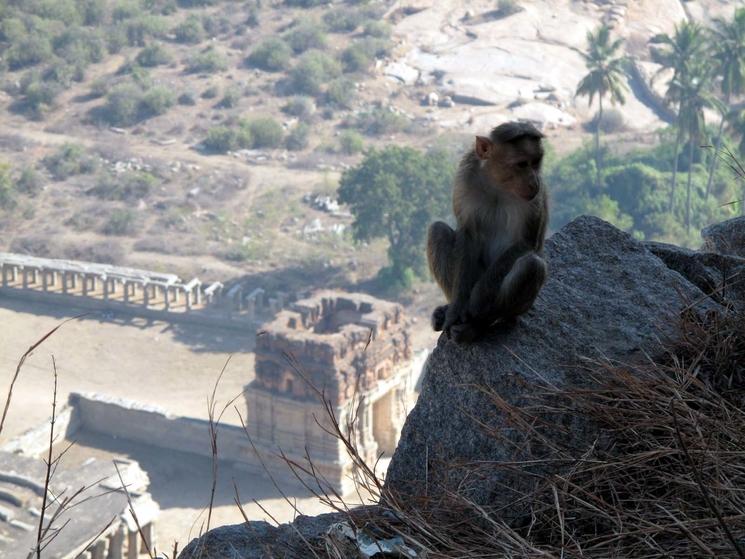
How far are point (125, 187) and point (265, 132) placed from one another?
7.91m

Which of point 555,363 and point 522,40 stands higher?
point 555,363

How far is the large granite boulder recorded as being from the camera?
421cm

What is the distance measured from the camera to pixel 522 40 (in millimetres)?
62625

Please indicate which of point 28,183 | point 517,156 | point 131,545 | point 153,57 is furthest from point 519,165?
point 153,57

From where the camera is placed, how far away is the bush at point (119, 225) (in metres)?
46.5

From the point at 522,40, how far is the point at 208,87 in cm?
1873

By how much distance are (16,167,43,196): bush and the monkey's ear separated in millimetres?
47461

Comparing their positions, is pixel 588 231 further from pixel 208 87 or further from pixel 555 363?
pixel 208 87

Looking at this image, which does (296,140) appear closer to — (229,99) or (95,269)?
(229,99)

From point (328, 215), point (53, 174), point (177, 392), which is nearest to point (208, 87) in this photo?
point (53, 174)

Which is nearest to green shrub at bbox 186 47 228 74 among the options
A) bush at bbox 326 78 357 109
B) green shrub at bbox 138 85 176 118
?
green shrub at bbox 138 85 176 118

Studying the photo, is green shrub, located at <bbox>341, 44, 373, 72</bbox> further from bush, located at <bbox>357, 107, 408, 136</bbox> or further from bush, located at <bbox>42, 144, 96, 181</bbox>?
bush, located at <bbox>42, 144, 96, 181</bbox>

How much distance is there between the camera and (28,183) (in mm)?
49781

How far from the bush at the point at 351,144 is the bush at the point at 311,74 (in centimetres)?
662
